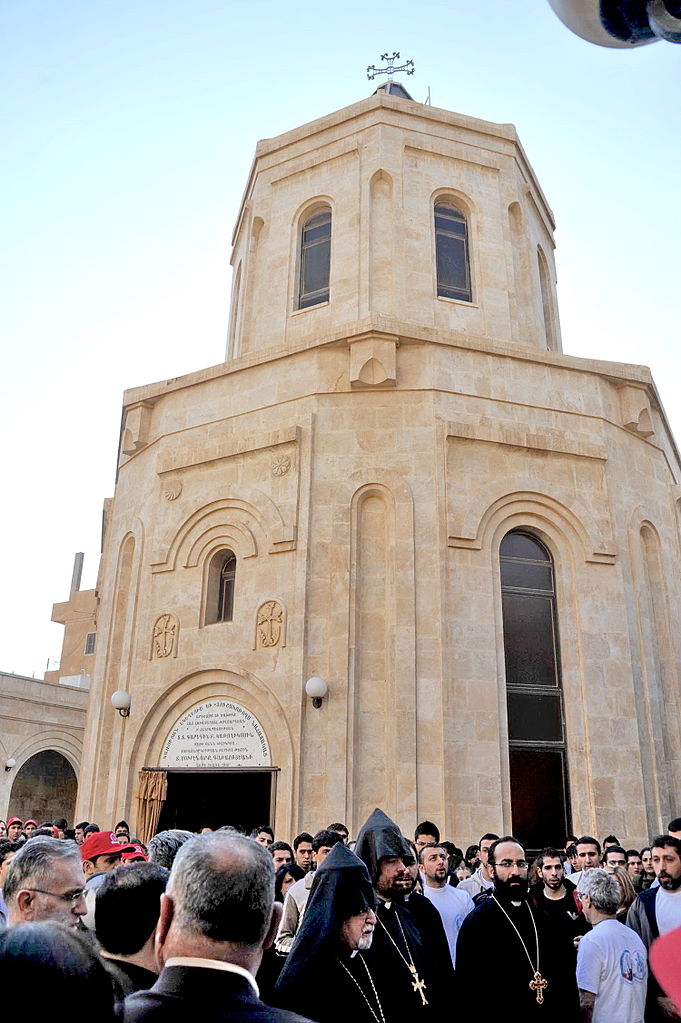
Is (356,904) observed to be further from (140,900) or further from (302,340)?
(302,340)

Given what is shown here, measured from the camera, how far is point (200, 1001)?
6.05 ft

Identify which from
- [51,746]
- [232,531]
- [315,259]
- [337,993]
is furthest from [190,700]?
[51,746]

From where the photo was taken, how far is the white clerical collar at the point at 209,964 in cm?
191

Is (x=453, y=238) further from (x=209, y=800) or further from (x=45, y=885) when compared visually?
(x=45, y=885)

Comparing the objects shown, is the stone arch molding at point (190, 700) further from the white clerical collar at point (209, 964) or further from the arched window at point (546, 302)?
the white clerical collar at point (209, 964)

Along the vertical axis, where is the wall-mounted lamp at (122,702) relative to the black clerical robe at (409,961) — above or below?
above

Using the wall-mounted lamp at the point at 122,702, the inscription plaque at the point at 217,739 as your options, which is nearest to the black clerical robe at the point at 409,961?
the inscription plaque at the point at 217,739

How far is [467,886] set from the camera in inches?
309

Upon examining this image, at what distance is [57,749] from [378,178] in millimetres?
20007

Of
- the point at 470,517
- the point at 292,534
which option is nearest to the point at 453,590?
the point at 470,517

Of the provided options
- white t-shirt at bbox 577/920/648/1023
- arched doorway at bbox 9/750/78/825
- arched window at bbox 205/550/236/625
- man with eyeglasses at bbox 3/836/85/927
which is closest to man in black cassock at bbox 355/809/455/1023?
white t-shirt at bbox 577/920/648/1023

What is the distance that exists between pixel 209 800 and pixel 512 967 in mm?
9301

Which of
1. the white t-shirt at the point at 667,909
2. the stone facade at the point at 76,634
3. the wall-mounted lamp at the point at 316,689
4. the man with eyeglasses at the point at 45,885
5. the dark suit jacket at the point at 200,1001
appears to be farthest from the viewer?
the stone facade at the point at 76,634

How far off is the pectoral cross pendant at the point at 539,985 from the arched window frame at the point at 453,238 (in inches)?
529
